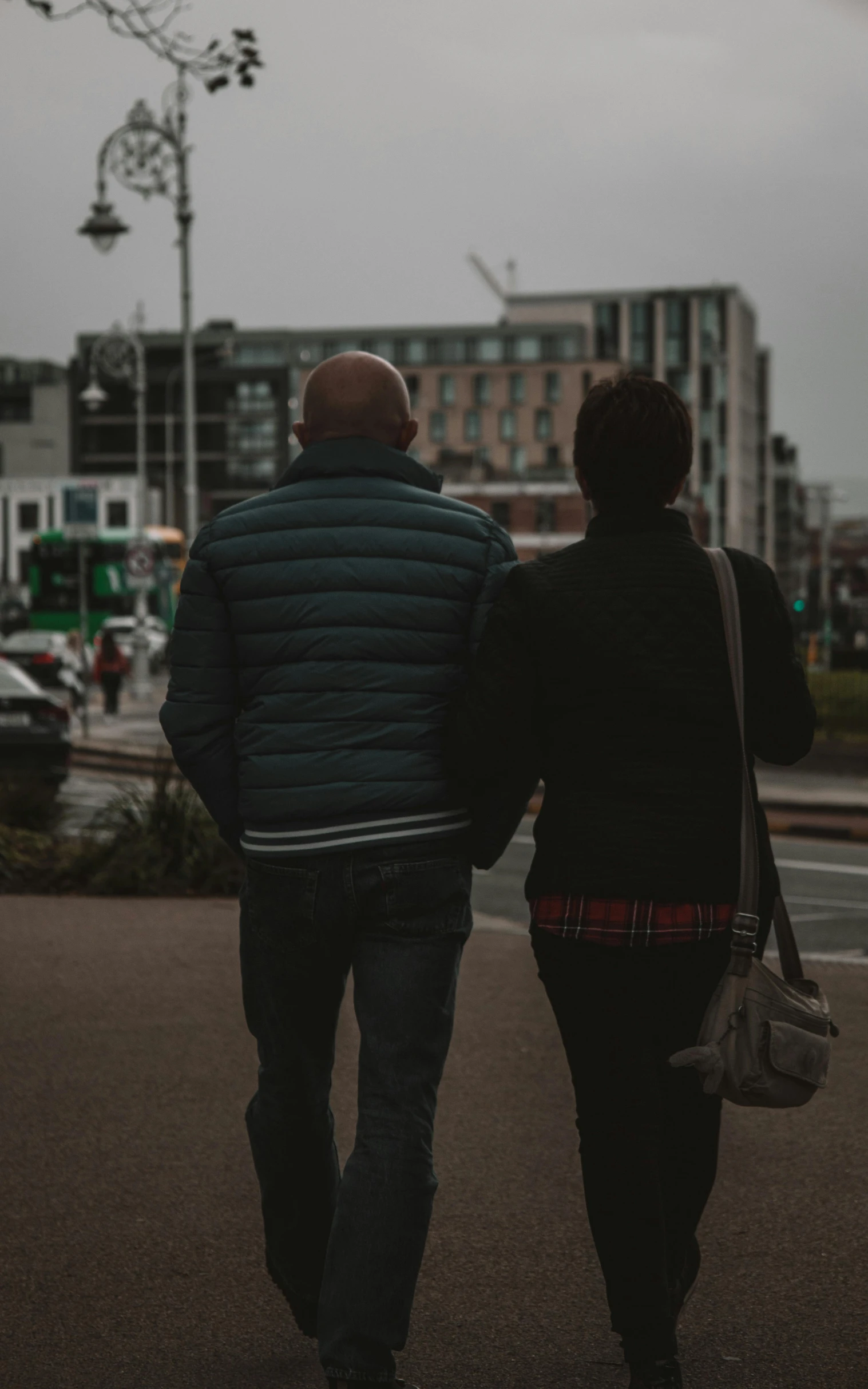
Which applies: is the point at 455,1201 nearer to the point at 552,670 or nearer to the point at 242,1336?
the point at 242,1336

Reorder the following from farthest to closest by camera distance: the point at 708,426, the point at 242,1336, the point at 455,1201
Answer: the point at 708,426, the point at 455,1201, the point at 242,1336

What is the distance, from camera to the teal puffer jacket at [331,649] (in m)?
3.11

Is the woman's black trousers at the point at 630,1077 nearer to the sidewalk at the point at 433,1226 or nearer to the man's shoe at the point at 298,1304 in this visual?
the sidewalk at the point at 433,1226

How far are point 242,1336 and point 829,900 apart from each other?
9433 mm

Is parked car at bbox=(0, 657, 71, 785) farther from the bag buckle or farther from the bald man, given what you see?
the bag buckle

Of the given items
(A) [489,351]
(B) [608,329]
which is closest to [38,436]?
(A) [489,351]

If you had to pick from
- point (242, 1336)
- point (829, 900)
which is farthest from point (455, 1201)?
point (829, 900)

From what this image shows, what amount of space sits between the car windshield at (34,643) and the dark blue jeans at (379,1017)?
3598 cm

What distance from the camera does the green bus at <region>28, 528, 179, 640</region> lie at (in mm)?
56906

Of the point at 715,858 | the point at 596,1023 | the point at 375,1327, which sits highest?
the point at 715,858

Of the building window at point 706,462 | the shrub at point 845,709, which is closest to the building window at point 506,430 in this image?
the building window at point 706,462

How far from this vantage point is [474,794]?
317cm

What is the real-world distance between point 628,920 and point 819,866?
40.6ft

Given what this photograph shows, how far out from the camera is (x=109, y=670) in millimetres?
33531
